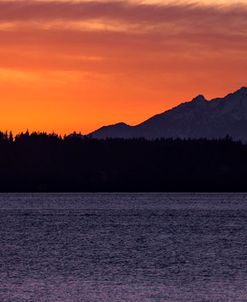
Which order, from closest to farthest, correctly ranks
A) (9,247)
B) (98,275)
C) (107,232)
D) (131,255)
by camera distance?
1. (98,275)
2. (131,255)
3. (9,247)
4. (107,232)

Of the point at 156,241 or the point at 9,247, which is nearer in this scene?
the point at 9,247

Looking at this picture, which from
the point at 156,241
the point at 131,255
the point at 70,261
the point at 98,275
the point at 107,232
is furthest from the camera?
the point at 107,232

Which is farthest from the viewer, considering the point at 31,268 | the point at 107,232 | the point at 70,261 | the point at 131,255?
the point at 107,232

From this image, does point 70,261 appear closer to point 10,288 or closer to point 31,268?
point 31,268

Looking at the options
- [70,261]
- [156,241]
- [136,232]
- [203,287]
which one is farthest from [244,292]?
[136,232]

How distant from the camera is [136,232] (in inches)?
6486

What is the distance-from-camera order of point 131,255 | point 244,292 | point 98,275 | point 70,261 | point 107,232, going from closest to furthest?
point 244,292
point 98,275
point 70,261
point 131,255
point 107,232

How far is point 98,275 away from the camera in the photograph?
85188 millimetres

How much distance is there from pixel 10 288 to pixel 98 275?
13233 mm

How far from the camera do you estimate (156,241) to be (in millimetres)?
138125

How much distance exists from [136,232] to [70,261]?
63635 millimetres

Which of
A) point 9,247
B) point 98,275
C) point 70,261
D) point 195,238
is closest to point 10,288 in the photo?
point 98,275

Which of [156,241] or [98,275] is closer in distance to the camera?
[98,275]

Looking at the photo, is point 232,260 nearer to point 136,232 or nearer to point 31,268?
point 31,268
